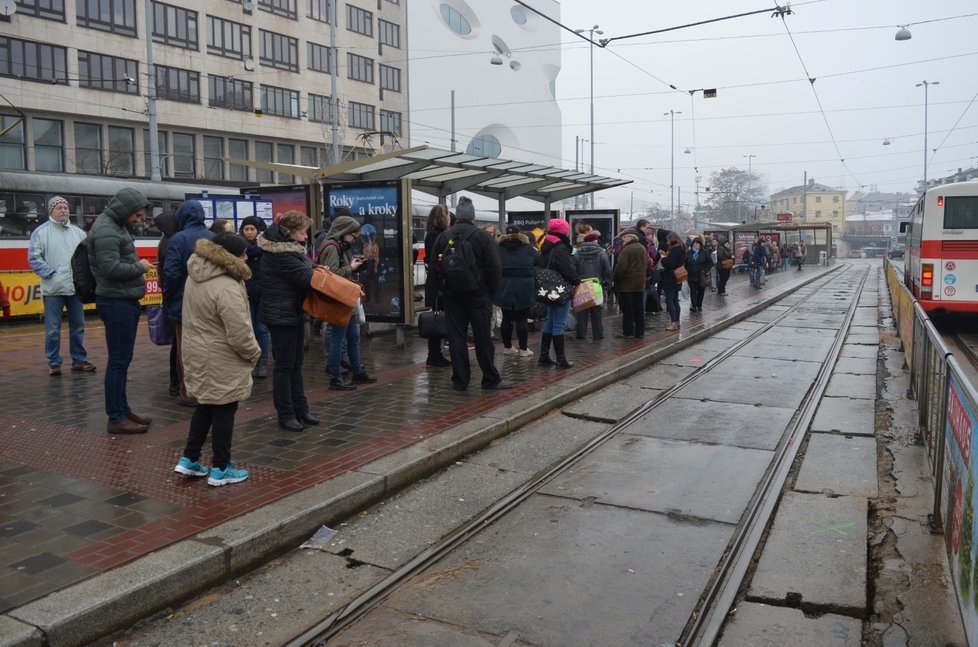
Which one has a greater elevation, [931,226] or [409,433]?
[931,226]

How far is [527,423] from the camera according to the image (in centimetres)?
745

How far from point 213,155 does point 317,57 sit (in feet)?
35.0

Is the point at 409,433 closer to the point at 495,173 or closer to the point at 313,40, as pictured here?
the point at 495,173

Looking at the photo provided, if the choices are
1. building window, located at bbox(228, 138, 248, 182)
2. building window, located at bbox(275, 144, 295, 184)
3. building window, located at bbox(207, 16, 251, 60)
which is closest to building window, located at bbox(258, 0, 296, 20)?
building window, located at bbox(207, 16, 251, 60)

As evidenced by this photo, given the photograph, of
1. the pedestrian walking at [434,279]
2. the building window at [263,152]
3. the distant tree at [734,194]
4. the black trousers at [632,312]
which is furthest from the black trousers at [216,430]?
the distant tree at [734,194]

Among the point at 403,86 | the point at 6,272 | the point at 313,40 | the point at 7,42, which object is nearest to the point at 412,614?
the point at 6,272

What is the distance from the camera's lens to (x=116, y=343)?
6.36 m

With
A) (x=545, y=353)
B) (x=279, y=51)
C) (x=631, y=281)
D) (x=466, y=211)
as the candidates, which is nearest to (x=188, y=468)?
(x=466, y=211)

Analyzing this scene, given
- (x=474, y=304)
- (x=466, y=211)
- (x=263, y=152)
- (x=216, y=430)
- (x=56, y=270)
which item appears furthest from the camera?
(x=263, y=152)

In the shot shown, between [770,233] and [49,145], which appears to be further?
[770,233]

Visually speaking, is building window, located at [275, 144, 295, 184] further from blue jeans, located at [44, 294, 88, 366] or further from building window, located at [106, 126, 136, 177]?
blue jeans, located at [44, 294, 88, 366]

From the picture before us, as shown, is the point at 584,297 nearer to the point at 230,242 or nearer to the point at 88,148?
the point at 230,242

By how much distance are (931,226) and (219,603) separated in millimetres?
13799

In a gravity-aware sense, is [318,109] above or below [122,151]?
above
